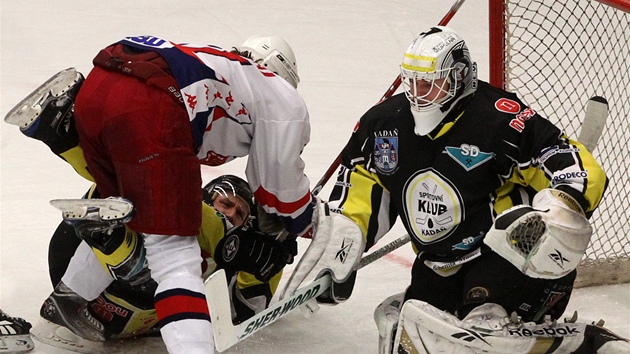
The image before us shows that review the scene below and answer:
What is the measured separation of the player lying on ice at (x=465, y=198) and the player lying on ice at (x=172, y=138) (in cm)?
21

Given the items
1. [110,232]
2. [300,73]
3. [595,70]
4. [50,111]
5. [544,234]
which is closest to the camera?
[544,234]

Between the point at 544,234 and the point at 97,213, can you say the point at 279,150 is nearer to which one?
the point at 97,213

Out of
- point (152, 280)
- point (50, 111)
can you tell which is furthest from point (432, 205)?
point (50, 111)

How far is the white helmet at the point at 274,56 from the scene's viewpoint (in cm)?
292

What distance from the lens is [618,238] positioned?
134 inches

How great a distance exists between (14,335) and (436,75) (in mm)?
1275

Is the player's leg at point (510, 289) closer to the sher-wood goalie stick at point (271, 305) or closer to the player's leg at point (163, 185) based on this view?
the sher-wood goalie stick at point (271, 305)

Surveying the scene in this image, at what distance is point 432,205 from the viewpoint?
8.78ft

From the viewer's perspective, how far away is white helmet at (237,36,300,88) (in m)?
2.92

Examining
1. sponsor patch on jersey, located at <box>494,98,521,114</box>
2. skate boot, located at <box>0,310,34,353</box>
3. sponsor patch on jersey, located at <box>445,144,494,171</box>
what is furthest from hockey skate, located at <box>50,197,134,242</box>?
sponsor patch on jersey, located at <box>494,98,521,114</box>

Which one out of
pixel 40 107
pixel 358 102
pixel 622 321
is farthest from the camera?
pixel 358 102

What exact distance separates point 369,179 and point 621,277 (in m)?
0.97

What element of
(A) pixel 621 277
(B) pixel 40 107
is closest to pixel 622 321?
(A) pixel 621 277

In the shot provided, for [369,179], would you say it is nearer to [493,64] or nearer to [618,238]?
[493,64]
